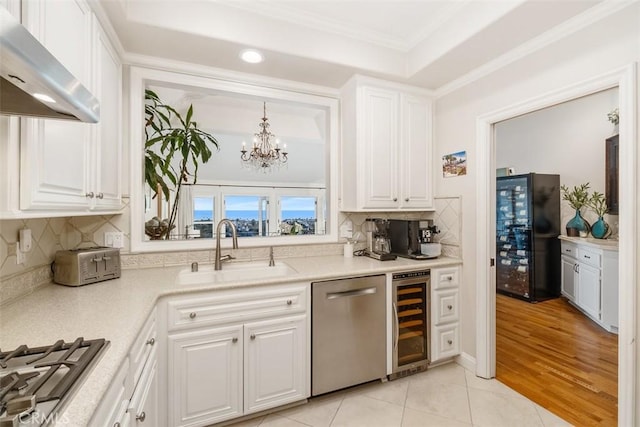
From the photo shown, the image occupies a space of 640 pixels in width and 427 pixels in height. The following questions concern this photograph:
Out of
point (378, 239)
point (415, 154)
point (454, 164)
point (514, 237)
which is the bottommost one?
point (514, 237)

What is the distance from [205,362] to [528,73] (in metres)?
2.77

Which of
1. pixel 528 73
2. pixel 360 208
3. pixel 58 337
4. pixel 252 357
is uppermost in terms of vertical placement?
pixel 528 73

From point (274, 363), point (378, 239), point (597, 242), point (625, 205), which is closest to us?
point (625, 205)

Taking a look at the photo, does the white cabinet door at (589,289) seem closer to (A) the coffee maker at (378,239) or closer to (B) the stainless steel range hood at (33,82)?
(A) the coffee maker at (378,239)

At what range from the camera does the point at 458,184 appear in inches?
98.5

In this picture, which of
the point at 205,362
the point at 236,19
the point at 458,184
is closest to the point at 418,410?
the point at 205,362

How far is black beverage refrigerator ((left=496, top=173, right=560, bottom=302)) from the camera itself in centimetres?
398

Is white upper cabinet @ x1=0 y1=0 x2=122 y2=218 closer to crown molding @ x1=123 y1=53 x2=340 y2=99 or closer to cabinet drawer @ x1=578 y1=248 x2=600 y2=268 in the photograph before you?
crown molding @ x1=123 y1=53 x2=340 y2=99

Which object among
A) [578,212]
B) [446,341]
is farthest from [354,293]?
[578,212]

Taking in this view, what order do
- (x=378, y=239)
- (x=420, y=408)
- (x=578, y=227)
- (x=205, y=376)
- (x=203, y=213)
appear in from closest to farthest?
(x=205, y=376)
(x=420, y=408)
(x=378, y=239)
(x=578, y=227)
(x=203, y=213)

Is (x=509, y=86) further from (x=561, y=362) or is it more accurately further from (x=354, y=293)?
(x=561, y=362)

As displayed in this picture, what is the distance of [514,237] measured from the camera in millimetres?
4223

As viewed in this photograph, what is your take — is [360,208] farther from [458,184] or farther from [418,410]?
[418,410]

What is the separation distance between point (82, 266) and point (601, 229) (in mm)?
5062
